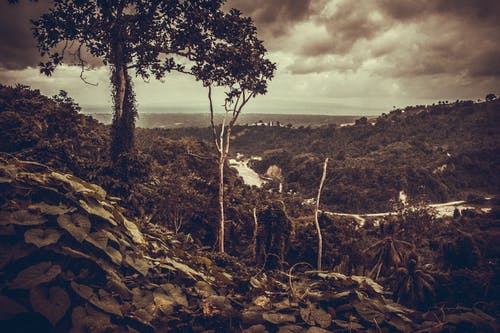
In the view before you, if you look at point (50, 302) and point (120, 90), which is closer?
point (50, 302)

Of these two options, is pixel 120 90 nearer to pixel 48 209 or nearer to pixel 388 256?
pixel 48 209

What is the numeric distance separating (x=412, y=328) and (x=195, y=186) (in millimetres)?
16694

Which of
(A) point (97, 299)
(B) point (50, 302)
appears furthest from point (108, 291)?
(B) point (50, 302)

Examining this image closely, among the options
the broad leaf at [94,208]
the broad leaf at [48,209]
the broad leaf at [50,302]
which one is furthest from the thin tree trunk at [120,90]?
the broad leaf at [50,302]

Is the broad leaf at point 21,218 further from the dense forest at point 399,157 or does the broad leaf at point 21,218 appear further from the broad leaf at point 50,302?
the dense forest at point 399,157

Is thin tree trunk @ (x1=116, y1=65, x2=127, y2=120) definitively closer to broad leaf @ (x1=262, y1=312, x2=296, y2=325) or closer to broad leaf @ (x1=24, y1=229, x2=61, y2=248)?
broad leaf @ (x1=24, y1=229, x2=61, y2=248)

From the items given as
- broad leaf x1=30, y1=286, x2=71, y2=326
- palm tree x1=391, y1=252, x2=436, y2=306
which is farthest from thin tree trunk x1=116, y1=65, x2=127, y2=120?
palm tree x1=391, y1=252, x2=436, y2=306

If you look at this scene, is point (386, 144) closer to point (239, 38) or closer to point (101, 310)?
point (239, 38)

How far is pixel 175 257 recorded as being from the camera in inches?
138

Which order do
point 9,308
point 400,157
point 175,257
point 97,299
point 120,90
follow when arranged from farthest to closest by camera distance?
point 400,157
point 120,90
point 175,257
point 97,299
point 9,308

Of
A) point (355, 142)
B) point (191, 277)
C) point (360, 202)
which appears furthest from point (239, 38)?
point (355, 142)

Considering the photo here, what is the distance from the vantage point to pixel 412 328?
2.32 m

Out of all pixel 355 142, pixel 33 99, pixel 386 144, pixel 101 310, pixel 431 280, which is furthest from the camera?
pixel 355 142

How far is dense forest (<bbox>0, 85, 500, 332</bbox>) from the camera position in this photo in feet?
6.31
